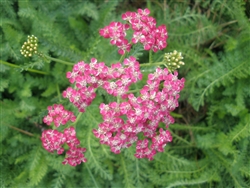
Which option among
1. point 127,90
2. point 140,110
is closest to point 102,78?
point 127,90

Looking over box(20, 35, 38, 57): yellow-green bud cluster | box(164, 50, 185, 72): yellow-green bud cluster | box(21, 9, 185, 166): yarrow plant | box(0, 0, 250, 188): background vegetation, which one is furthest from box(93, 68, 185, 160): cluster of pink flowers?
box(0, 0, 250, 188): background vegetation

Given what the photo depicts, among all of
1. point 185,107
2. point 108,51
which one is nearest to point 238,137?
point 185,107

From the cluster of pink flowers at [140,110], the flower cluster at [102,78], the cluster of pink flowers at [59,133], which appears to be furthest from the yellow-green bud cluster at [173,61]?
the cluster of pink flowers at [59,133]

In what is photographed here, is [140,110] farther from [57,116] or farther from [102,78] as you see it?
[57,116]

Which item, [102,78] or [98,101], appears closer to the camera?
[102,78]

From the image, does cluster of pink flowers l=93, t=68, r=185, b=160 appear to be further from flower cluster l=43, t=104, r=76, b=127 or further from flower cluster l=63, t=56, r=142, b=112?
Answer: flower cluster l=43, t=104, r=76, b=127

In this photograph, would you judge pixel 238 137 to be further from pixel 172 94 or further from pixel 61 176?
pixel 61 176
